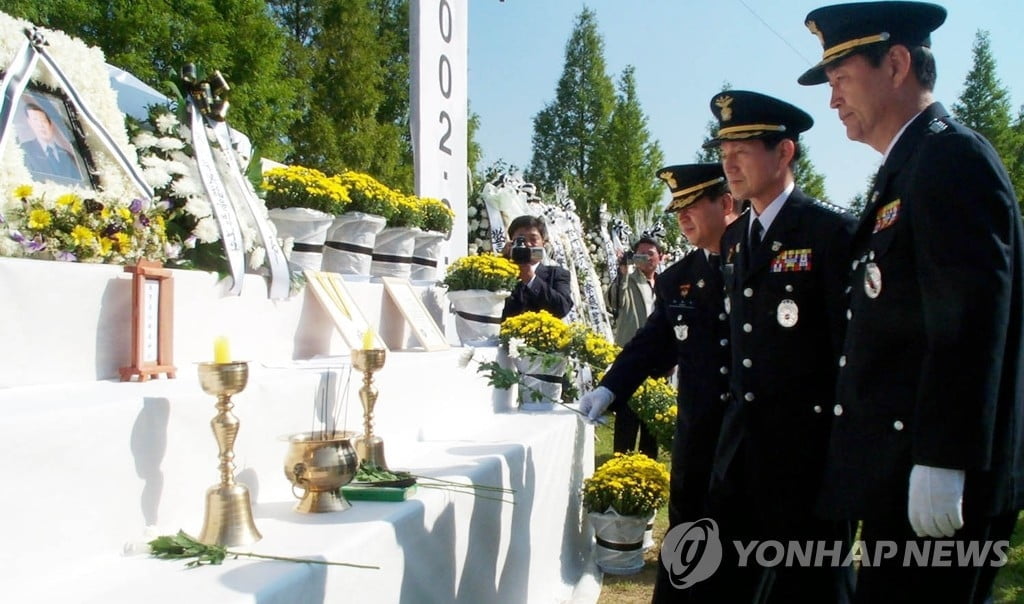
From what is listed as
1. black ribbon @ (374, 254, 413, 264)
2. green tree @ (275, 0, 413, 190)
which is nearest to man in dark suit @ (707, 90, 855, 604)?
black ribbon @ (374, 254, 413, 264)

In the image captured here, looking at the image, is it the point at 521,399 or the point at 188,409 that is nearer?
the point at 188,409

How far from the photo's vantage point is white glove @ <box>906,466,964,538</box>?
1.45m

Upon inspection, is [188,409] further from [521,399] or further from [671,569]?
[521,399]

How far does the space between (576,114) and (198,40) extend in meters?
22.1

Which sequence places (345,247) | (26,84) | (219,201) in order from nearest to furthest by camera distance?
1. (26,84)
2. (219,201)
3. (345,247)

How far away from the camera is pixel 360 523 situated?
194cm

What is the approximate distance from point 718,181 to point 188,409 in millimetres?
1947

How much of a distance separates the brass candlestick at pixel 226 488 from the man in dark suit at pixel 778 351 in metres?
1.37

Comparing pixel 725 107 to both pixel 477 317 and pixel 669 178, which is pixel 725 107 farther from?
pixel 477 317

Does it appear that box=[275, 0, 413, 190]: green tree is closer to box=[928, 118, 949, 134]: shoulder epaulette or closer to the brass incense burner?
the brass incense burner

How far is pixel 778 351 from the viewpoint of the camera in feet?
7.20

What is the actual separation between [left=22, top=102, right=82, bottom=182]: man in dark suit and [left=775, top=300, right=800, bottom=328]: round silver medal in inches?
85.3

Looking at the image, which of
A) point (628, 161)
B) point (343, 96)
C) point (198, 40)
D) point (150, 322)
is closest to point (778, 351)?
point (150, 322)

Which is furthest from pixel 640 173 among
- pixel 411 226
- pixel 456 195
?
pixel 411 226
